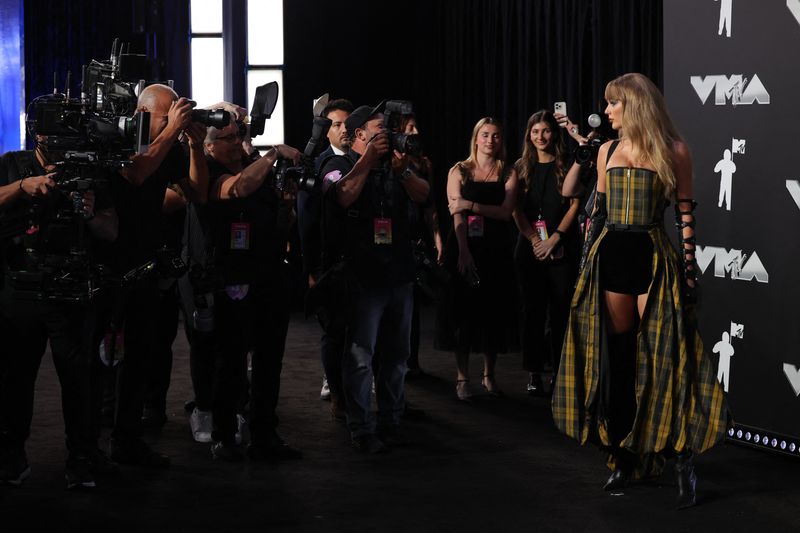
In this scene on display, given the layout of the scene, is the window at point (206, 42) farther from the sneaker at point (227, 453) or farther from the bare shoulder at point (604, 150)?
the bare shoulder at point (604, 150)

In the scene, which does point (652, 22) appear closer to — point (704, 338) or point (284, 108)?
point (704, 338)

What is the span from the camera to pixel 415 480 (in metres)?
4.55

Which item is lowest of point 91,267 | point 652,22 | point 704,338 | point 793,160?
point 704,338

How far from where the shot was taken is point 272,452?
16.0 feet

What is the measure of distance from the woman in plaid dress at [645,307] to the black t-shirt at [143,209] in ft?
5.37

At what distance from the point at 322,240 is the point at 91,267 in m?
1.12

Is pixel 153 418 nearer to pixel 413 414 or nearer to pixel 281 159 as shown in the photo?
pixel 413 414

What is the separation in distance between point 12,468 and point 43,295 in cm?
72

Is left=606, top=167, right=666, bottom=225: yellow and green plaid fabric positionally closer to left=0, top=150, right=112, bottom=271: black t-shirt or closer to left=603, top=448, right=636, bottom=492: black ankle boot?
left=603, top=448, right=636, bottom=492: black ankle boot

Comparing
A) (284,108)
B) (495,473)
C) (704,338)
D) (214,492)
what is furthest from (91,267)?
(284,108)

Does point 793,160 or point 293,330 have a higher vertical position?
point 793,160

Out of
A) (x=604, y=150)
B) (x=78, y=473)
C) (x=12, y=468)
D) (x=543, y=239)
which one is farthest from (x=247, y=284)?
(x=543, y=239)

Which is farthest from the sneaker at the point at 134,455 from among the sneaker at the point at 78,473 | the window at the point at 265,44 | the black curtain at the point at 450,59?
the window at the point at 265,44

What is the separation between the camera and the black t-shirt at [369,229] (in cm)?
493
